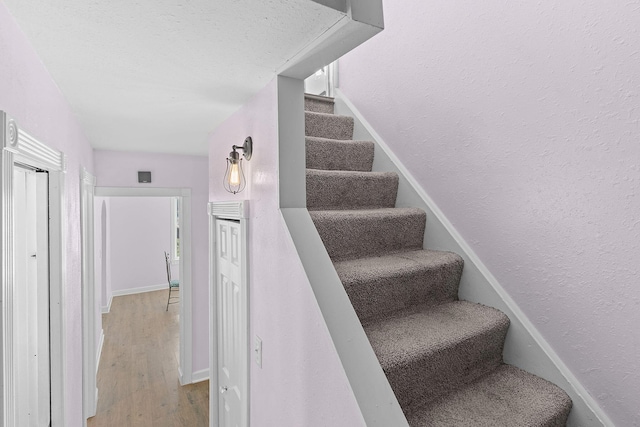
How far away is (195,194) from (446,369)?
128 inches

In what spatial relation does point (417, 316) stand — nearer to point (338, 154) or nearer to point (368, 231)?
point (368, 231)

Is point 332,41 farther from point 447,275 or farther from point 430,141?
point 447,275

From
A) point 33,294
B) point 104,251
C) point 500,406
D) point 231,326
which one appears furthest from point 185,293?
point 104,251

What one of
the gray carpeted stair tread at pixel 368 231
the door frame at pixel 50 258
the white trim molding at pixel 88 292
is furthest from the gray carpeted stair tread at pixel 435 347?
the white trim molding at pixel 88 292

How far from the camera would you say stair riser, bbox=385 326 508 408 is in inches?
46.3

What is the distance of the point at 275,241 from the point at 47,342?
3.92ft

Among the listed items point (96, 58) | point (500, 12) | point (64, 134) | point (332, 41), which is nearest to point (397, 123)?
point (500, 12)

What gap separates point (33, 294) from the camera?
5.02 ft

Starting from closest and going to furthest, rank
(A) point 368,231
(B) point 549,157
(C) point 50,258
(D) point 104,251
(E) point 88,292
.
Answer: (B) point 549,157 → (C) point 50,258 → (A) point 368,231 → (E) point 88,292 → (D) point 104,251

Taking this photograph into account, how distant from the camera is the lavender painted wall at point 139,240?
6.98 meters

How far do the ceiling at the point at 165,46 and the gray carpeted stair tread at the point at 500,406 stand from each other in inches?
53.6

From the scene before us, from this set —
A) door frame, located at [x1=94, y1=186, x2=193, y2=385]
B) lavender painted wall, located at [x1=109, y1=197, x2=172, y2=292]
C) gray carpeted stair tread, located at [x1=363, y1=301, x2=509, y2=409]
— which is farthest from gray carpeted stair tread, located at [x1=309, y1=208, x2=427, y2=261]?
lavender painted wall, located at [x1=109, y1=197, x2=172, y2=292]

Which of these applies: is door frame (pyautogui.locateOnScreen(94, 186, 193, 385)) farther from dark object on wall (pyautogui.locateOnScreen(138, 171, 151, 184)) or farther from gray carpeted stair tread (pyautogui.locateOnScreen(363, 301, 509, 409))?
gray carpeted stair tread (pyautogui.locateOnScreen(363, 301, 509, 409))

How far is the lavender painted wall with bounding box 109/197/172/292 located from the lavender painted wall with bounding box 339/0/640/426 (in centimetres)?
693
